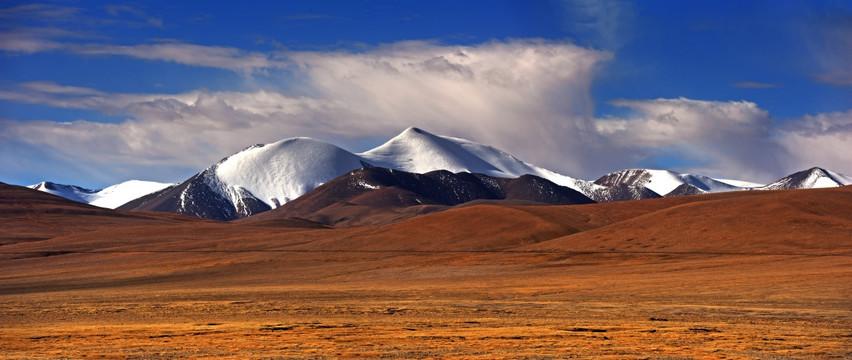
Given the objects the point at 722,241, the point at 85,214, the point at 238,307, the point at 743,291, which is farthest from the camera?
the point at 85,214

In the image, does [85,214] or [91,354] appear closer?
[91,354]

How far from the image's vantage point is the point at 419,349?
78.7 ft

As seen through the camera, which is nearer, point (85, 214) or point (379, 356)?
point (379, 356)

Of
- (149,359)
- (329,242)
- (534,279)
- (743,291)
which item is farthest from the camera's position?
(329,242)

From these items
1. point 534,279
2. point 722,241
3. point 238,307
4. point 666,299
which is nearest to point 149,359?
point 238,307

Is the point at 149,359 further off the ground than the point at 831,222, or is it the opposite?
the point at 831,222

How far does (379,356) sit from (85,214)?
155290mm

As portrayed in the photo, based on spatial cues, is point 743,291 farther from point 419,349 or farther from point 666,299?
point 419,349

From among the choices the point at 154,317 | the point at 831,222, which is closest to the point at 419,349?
the point at 154,317

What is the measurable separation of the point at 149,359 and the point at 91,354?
197cm

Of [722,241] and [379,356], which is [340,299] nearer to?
[379,356]

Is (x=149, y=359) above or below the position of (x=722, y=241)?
below

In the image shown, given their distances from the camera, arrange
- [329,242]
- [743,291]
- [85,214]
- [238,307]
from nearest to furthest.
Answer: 1. [238,307]
2. [743,291]
3. [329,242]
4. [85,214]

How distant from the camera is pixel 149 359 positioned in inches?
888
